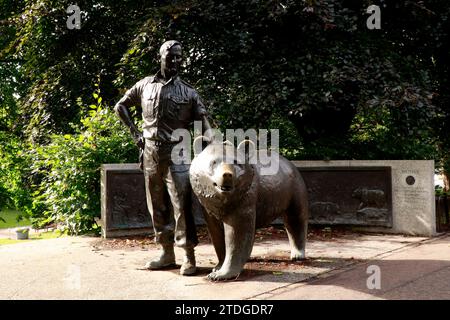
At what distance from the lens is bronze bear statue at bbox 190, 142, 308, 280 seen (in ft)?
15.4

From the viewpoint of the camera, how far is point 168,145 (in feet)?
17.4

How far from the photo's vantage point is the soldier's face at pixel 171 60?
5.35 metres

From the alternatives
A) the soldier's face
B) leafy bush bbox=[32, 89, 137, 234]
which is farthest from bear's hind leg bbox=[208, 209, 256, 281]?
leafy bush bbox=[32, 89, 137, 234]

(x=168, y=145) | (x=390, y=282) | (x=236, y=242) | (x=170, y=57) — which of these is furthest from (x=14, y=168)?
(x=390, y=282)

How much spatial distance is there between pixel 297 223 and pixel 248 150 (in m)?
1.36

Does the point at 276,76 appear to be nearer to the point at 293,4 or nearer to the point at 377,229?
the point at 293,4

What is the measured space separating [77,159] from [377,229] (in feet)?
18.7

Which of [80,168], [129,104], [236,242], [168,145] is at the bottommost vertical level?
[236,242]

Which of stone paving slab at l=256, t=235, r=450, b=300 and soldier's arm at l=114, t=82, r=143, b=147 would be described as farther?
soldier's arm at l=114, t=82, r=143, b=147

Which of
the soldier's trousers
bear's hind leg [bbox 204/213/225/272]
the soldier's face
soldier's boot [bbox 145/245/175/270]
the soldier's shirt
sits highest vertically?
the soldier's face

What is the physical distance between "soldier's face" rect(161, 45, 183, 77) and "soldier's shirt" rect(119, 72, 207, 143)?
0.35 feet

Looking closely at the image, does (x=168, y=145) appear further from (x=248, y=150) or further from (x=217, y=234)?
(x=217, y=234)

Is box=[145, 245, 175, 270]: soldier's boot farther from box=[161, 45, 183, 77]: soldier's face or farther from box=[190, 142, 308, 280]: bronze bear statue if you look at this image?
box=[161, 45, 183, 77]: soldier's face

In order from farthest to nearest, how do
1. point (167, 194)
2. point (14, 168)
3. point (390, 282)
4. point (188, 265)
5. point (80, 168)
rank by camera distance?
point (14, 168)
point (80, 168)
point (167, 194)
point (188, 265)
point (390, 282)
